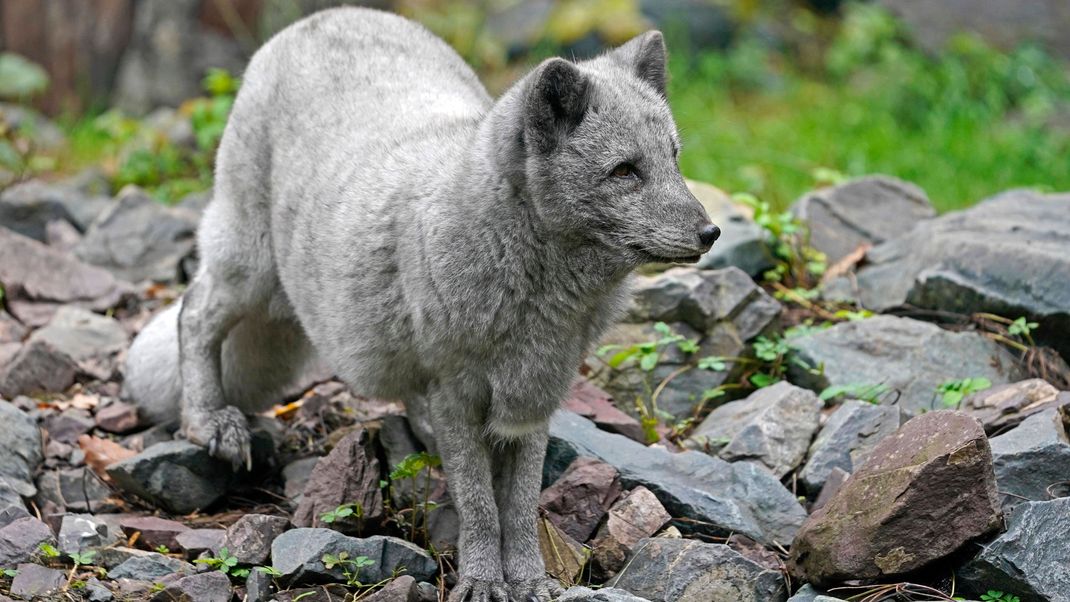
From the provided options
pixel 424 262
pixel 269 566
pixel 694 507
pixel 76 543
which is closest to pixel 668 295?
pixel 694 507

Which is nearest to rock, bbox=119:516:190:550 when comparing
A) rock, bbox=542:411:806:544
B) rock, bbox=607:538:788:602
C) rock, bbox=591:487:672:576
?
rock, bbox=542:411:806:544

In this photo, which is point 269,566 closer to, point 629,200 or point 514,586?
point 514,586

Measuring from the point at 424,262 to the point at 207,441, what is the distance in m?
1.88

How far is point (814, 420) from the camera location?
624 centimetres

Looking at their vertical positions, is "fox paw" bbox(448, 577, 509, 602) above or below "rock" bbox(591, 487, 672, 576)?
below

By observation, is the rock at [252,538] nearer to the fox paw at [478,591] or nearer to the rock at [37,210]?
the fox paw at [478,591]

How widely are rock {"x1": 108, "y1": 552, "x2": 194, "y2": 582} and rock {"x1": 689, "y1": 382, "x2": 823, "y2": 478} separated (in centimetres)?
252

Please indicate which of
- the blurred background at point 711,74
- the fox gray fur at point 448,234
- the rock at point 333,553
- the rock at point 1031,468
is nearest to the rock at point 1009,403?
the rock at point 1031,468

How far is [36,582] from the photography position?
5016 mm

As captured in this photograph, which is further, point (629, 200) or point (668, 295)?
point (668, 295)

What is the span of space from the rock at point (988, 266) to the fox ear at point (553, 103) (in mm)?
3080

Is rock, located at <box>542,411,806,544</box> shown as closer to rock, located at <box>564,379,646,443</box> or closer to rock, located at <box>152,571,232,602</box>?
rock, located at <box>564,379,646,443</box>

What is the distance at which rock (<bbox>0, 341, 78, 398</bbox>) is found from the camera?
6992mm

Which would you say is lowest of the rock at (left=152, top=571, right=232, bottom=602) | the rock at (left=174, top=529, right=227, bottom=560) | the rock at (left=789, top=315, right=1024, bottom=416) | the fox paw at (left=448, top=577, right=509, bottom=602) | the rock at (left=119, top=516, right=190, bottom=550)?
the rock at (left=119, top=516, right=190, bottom=550)
